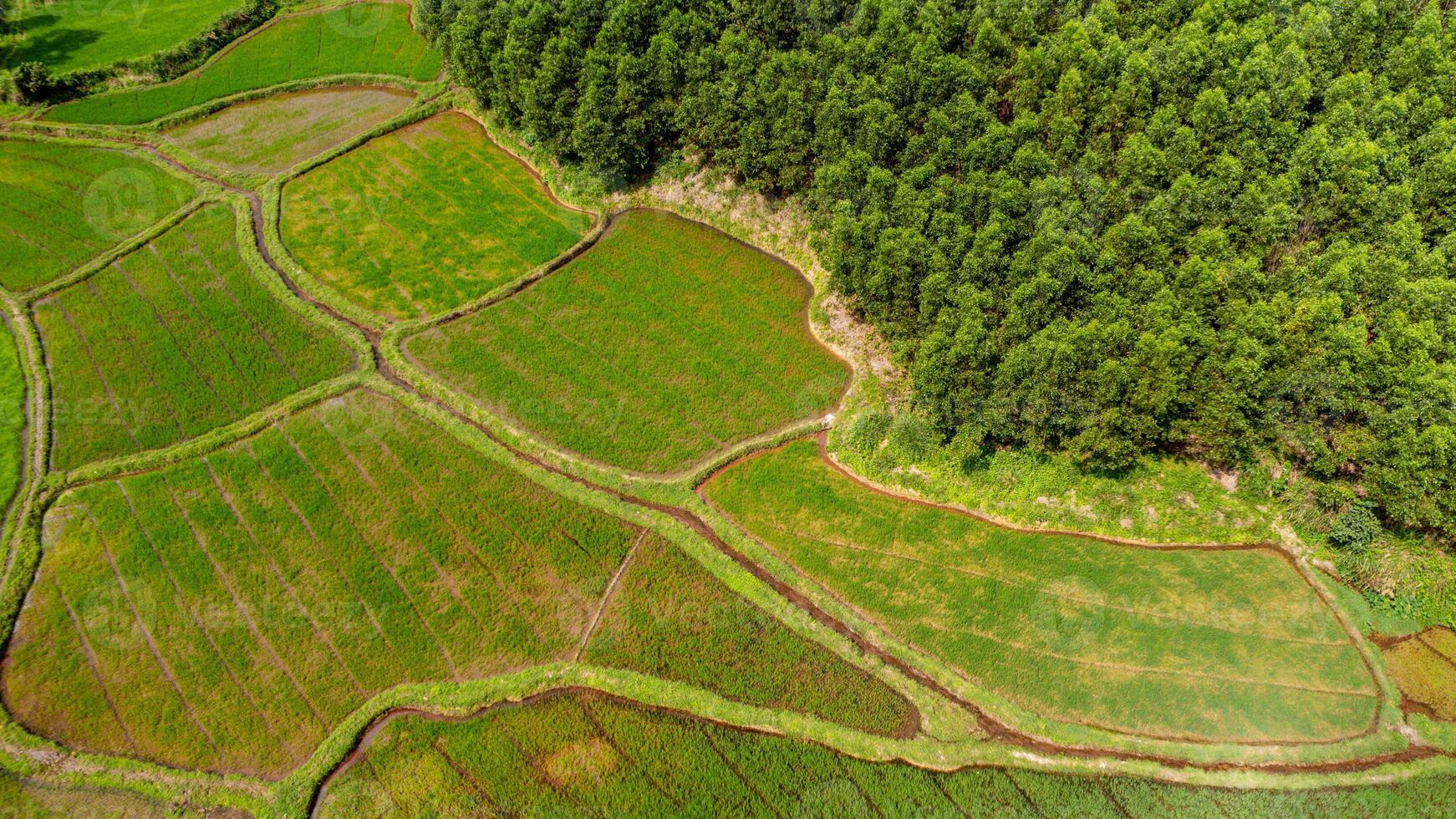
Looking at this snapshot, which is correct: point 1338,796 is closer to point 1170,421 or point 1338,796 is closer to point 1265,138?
point 1170,421

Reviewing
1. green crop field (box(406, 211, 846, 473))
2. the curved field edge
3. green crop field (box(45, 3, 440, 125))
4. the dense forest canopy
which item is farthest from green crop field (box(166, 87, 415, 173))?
the curved field edge

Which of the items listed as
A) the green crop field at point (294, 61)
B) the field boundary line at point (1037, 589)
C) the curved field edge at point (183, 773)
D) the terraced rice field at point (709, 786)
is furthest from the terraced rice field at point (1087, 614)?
the green crop field at point (294, 61)

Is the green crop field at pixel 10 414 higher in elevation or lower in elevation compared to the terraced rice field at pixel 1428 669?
lower

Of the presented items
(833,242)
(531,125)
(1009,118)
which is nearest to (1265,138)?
(1009,118)

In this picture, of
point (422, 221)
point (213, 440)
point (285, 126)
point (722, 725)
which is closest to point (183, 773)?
point (213, 440)

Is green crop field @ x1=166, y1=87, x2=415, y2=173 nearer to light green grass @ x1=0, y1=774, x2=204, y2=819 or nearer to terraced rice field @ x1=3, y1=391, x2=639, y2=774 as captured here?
terraced rice field @ x1=3, y1=391, x2=639, y2=774

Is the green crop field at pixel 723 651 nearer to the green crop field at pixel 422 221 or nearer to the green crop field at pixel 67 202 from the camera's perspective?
the green crop field at pixel 422 221
